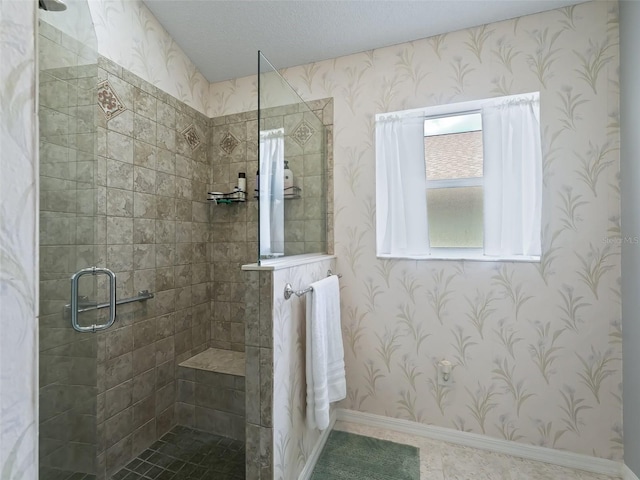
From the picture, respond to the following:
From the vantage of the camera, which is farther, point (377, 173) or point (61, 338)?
point (377, 173)

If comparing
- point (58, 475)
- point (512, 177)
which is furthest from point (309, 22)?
point (58, 475)

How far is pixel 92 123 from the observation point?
1.22 meters

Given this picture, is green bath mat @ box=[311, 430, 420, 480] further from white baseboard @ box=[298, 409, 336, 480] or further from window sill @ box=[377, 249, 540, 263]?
window sill @ box=[377, 249, 540, 263]

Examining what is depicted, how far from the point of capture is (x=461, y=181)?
1920 mm

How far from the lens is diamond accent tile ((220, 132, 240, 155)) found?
241 cm

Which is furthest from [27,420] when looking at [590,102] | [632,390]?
[590,102]

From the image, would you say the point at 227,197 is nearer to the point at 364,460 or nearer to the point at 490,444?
the point at 364,460

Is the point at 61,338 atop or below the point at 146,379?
atop

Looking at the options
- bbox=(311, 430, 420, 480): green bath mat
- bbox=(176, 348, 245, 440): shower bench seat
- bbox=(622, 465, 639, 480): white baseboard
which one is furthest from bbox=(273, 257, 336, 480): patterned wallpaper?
bbox=(622, 465, 639, 480): white baseboard

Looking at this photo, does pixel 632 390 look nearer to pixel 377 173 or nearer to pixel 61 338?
pixel 377 173

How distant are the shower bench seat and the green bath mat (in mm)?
597

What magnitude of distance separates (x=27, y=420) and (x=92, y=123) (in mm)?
1254

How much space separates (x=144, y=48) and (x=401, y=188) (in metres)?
1.86

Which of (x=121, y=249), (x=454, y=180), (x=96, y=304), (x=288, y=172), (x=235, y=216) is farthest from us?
(x=235, y=216)
